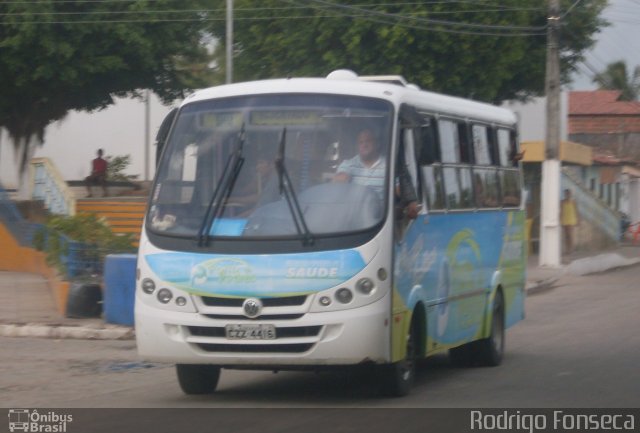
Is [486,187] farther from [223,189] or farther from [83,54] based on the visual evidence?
[83,54]

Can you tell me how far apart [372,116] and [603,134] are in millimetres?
52269

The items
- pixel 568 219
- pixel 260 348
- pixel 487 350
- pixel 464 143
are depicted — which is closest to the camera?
pixel 260 348

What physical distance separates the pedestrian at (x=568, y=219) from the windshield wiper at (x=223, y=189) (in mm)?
23957

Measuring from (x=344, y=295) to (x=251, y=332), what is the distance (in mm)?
801

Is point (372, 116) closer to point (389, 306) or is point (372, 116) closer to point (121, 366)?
point (389, 306)

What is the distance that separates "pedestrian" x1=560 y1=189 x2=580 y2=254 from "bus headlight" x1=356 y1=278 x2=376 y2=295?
24187mm

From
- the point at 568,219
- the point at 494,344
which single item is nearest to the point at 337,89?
the point at 494,344

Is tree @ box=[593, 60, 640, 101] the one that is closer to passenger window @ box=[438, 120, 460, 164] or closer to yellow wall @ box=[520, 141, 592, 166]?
yellow wall @ box=[520, 141, 592, 166]

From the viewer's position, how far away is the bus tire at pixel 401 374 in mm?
9484

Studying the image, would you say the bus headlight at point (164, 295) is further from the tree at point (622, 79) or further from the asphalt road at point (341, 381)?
the tree at point (622, 79)

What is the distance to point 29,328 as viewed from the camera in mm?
14703

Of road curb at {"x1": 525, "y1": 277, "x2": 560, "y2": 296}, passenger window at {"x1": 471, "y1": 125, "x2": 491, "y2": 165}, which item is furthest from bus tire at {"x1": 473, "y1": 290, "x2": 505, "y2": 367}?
road curb at {"x1": 525, "y1": 277, "x2": 560, "y2": 296}

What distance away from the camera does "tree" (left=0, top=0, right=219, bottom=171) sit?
2700 centimetres

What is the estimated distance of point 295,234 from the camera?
29.5 feet
